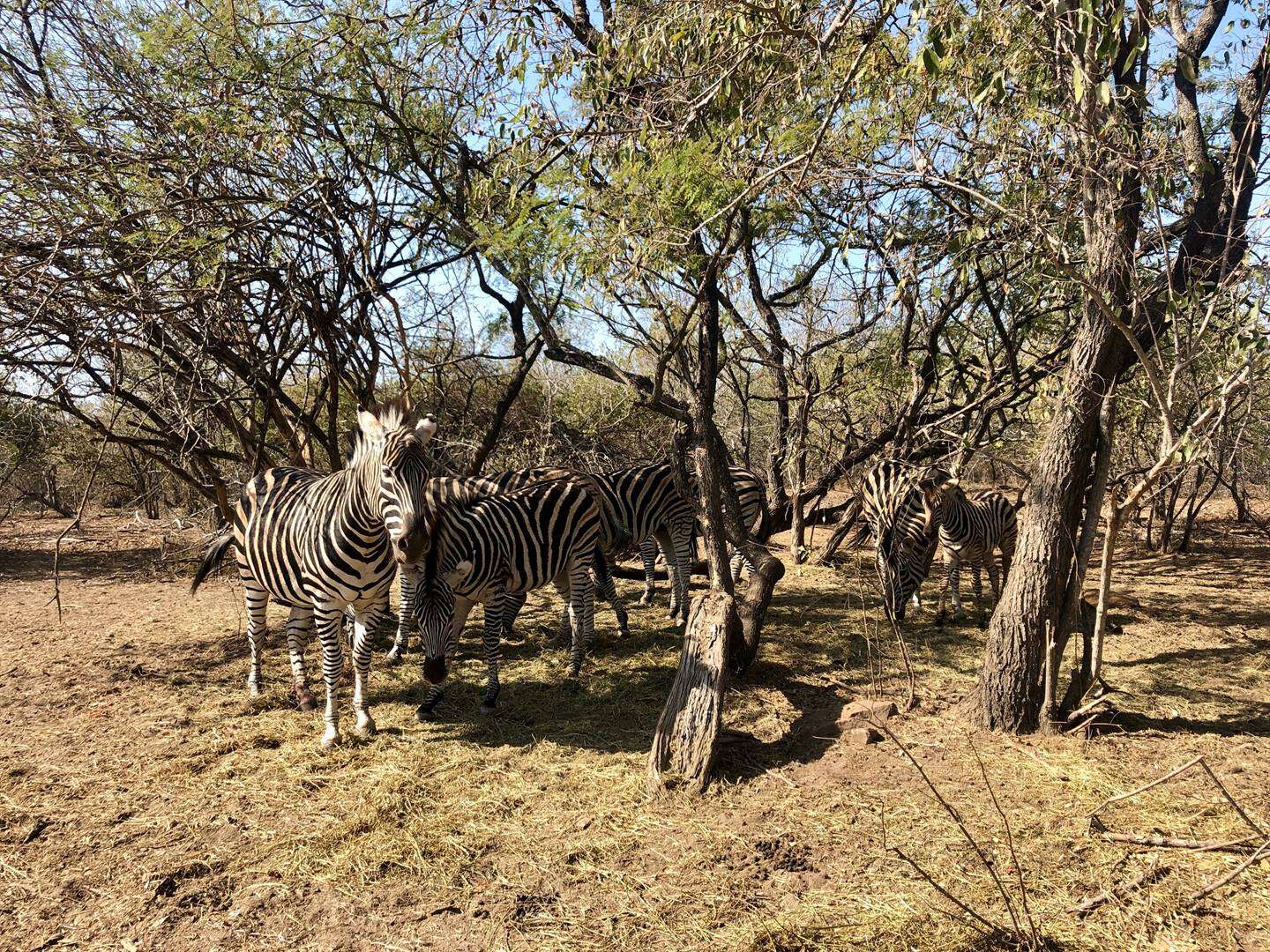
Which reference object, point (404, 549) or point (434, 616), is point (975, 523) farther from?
point (404, 549)

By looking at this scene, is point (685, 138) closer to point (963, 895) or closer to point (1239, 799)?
point (963, 895)

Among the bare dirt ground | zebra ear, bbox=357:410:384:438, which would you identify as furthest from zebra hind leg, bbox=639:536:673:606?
zebra ear, bbox=357:410:384:438

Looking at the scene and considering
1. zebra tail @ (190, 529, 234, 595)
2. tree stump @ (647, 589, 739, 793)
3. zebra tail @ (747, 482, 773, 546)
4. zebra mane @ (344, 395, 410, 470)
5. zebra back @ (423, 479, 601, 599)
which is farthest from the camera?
zebra tail @ (747, 482, 773, 546)

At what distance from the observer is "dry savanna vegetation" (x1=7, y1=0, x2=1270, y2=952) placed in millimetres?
3469

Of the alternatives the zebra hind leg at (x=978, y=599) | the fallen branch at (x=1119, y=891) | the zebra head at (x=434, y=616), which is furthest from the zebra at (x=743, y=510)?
the fallen branch at (x=1119, y=891)

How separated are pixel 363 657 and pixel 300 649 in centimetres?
76

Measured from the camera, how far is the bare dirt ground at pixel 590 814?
10.7ft

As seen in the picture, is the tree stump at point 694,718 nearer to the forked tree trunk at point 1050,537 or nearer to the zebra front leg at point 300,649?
the forked tree trunk at point 1050,537

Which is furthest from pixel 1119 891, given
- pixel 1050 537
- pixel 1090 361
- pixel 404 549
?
pixel 404 549

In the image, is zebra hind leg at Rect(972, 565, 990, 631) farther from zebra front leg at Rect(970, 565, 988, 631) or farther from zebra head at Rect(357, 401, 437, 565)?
zebra head at Rect(357, 401, 437, 565)

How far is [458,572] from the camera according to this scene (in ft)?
19.2

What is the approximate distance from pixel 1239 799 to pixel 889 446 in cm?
585

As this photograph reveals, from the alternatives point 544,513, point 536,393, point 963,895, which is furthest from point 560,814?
point 536,393

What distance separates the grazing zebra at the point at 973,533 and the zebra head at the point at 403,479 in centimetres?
563
